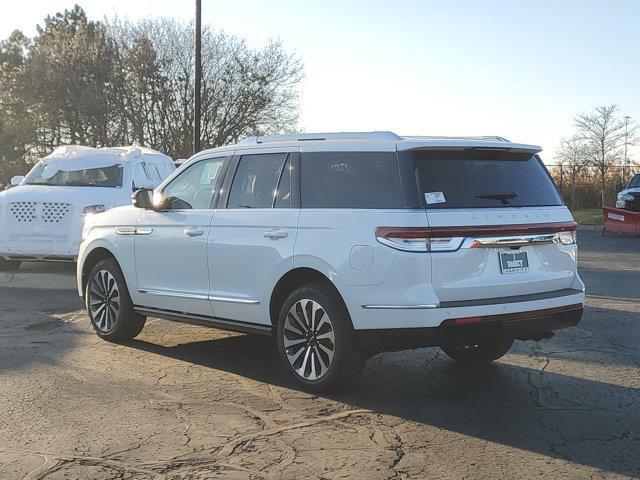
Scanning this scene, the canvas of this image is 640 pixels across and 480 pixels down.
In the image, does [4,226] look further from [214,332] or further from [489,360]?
[489,360]

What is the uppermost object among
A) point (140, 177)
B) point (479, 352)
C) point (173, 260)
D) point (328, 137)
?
point (328, 137)

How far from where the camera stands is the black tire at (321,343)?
5.28 metres

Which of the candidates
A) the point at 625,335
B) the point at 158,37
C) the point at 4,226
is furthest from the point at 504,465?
the point at 158,37

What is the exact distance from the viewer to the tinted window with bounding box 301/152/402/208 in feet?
17.2

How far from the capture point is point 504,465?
4.09m

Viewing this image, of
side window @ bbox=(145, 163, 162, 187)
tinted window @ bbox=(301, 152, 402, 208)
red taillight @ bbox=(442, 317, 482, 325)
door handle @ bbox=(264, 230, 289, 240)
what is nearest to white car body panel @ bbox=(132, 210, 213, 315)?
door handle @ bbox=(264, 230, 289, 240)

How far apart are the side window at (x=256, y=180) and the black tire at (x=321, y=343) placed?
90 cm

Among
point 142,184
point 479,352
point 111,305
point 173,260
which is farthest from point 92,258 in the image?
point 142,184

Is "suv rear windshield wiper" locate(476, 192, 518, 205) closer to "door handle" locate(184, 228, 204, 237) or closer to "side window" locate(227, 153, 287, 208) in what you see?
"side window" locate(227, 153, 287, 208)

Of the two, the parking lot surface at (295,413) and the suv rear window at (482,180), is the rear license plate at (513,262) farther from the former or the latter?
the parking lot surface at (295,413)

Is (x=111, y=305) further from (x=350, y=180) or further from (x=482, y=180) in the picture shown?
(x=482, y=180)

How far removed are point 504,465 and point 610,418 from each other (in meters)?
1.26

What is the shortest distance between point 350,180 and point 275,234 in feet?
2.40

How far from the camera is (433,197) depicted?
509cm
